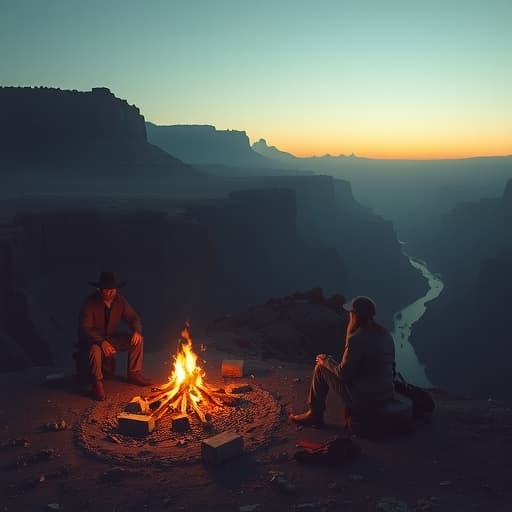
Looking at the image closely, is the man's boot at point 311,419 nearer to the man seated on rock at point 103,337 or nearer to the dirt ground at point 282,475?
the dirt ground at point 282,475

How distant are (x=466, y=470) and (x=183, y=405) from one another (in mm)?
4107

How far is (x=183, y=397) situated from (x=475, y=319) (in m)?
55.7

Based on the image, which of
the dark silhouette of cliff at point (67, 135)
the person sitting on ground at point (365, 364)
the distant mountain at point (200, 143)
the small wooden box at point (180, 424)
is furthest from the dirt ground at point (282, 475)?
the distant mountain at point (200, 143)

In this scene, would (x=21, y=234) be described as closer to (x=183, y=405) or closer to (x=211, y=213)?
(x=211, y=213)

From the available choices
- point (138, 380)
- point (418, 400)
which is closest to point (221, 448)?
point (418, 400)

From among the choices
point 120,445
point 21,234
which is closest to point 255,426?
point 120,445

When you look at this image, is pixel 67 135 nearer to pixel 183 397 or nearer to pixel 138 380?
pixel 138 380

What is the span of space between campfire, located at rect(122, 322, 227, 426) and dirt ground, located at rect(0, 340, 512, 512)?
1.01 meters

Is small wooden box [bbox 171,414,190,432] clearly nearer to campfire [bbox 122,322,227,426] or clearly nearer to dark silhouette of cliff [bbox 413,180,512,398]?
campfire [bbox 122,322,227,426]

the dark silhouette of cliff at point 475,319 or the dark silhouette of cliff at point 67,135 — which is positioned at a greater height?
the dark silhouette of cliff at point 67,135

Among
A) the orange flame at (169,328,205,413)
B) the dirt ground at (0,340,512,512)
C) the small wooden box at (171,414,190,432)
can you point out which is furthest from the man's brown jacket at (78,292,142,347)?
the small wooden box at (171,414,190,432)

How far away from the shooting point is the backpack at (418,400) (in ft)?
23.7

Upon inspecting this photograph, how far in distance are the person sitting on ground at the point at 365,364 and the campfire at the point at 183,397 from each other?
7.26ft

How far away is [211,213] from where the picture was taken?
55.6m
